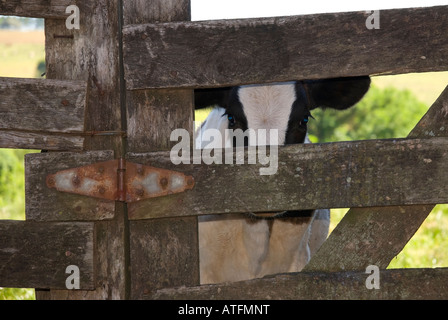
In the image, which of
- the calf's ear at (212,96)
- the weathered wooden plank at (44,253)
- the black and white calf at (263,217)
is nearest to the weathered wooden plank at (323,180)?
the weathered wooden plank at (44,253)

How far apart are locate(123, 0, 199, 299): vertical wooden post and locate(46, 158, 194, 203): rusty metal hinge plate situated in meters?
0.12

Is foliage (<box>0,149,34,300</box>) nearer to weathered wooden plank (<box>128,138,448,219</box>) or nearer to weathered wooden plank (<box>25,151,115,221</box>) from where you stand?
weathered wooden plank (<box>25,151,115,221</box>)

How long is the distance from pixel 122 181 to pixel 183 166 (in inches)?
9.3

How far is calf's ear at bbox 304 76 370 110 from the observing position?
358cm

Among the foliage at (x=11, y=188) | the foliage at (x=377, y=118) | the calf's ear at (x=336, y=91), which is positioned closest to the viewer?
the calf's ear at (x=336, y=91)

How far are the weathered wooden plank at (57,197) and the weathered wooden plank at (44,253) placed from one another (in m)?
0.04

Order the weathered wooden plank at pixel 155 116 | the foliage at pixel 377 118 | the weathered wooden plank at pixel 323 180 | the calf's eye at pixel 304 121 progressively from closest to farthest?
the weathered wooden plank at pixel 323 180 < the weathered wooden plank at pixel 155 116 < the calf's eye at pixel 304 121 < the foliage at pixel 377 118

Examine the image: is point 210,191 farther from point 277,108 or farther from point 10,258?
point 277,108

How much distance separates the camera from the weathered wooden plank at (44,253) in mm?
2248

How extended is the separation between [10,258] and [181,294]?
69 cm

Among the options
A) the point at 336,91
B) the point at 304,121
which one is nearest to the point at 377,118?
the point at 336,91

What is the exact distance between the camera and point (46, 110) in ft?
7.35

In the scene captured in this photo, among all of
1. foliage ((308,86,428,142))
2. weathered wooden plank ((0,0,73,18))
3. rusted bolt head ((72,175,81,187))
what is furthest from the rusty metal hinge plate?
foliage ((308,86,428,142))

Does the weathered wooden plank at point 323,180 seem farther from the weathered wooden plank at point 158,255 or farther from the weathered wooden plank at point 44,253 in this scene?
the weathered wooden plank at point 44,253
